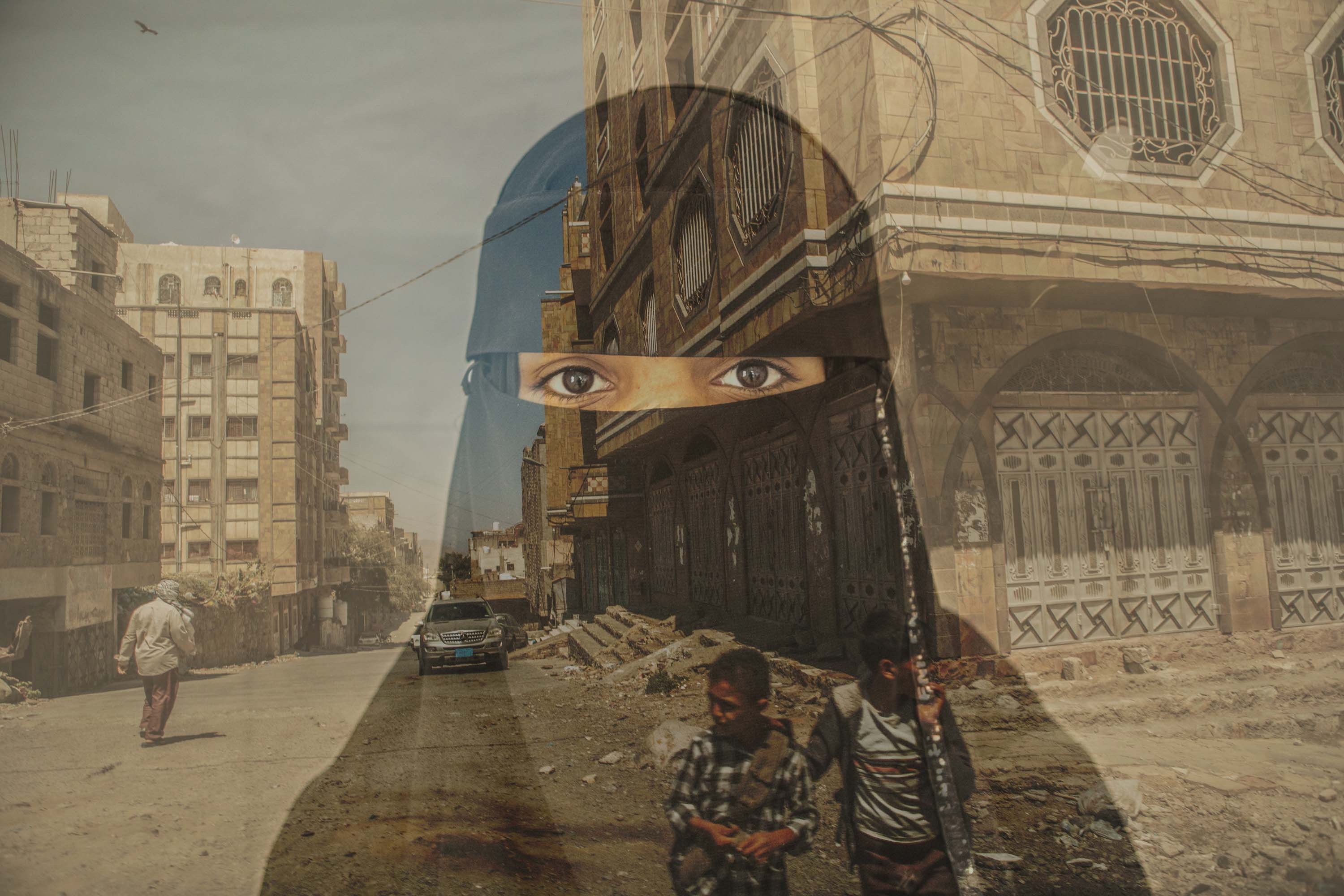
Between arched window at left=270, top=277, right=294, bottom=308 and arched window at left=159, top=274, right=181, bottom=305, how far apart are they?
873mm

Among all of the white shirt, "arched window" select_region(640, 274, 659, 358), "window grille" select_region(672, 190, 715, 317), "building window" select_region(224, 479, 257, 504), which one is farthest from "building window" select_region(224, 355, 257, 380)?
the white shirt

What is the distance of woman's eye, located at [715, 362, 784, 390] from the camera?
22.4 feet

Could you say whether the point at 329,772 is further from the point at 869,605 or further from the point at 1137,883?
the point at 1137,883

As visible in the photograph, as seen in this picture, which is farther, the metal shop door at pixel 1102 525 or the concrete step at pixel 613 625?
the concrete step at pixel 613 625

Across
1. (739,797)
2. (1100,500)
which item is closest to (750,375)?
(739,797)

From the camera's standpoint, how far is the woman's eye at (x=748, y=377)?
6812 mm

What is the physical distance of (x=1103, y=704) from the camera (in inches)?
275

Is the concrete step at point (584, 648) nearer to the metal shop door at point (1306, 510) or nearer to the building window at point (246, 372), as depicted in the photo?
the metal shop door at point (1306, 510)

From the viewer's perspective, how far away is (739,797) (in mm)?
3164

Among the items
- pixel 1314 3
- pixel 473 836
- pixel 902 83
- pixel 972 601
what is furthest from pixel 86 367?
pixel 1314 3

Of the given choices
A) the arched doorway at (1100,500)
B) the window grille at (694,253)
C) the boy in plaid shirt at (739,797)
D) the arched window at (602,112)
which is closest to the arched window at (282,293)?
the boy in plaid shirt at (739,797)

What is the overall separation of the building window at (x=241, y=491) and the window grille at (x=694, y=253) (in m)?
29.9

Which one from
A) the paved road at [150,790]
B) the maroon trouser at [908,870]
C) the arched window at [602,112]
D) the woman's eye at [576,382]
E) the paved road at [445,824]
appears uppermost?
the arched window at [602,112]

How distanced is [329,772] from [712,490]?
858 centimetres
